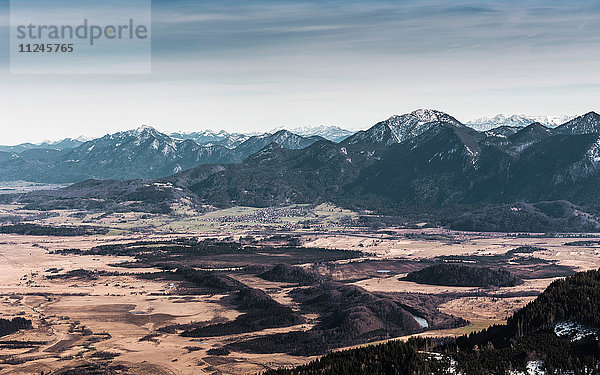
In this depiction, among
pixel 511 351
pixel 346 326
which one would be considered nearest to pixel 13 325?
pixel 346 326

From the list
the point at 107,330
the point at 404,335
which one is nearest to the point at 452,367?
the point at 404,335

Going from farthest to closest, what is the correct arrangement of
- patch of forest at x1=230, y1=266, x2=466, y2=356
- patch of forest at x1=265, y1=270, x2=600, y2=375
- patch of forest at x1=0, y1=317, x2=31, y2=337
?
1. patch of forest at x1=0, y1=317, x2=31, y2=337
2. patch of forest at x1=230, y1=266, x2=466, y2=356
3. patch of forest at x1=265, y1=270, x2=600, y2=375

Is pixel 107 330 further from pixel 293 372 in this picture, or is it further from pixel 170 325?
pixel 293 372

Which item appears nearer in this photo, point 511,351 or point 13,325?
point 511,351

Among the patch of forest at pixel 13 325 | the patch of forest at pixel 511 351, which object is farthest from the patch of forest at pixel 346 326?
the patch of forest at pixel 13 325

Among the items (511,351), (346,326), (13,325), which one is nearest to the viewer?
(511,351)

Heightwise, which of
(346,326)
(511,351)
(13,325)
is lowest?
(13,325)

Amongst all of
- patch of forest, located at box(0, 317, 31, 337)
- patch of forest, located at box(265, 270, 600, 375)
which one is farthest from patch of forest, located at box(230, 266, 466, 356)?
patch of forest, located at box(0, 317, 31, 337)

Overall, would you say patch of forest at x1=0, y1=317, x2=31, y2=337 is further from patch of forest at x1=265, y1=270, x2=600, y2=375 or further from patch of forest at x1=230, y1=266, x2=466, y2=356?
patch of forest at x1=265, y1=270, x2=600, y2=375

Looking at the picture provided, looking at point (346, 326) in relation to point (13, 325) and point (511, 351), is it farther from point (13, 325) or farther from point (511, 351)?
point (13, 325)

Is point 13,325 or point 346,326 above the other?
point 346,326

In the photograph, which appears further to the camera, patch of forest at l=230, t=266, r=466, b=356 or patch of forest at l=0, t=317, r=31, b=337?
patch of forest at l=0, t=317, r=31, b=337

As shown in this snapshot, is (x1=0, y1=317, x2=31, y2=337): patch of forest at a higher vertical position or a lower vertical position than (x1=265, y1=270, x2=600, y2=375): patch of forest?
lower
